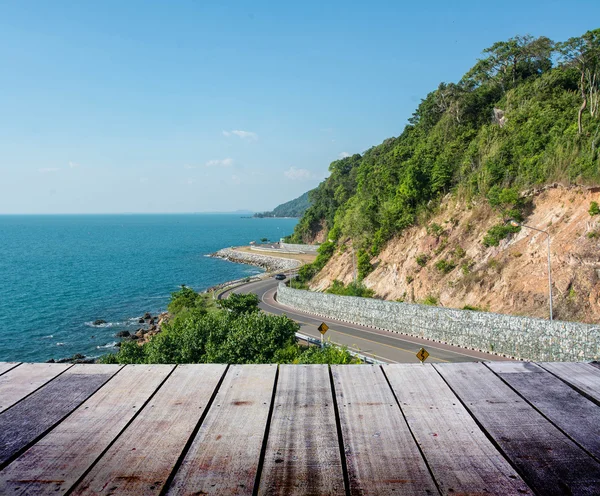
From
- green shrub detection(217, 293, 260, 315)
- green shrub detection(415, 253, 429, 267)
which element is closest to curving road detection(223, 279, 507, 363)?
green shrub detection(217, 293, 260, 315)

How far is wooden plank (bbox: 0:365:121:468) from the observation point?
302 cm

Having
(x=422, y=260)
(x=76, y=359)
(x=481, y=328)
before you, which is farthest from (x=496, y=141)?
(x=76, y=359)

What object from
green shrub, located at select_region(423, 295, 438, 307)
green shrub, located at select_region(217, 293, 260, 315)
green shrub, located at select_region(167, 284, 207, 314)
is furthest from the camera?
green shrub, located at select_region(167, 284, 207, 314)

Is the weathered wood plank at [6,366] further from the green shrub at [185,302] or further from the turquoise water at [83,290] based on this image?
the green shrub at [185,302]

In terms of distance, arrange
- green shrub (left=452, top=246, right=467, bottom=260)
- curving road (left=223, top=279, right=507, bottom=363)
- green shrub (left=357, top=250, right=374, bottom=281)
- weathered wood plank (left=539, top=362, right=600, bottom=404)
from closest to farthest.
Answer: weathered wood plank (left=539, top=362, right=600, bottom=404) < curving road (left=223, top=279, right=507, bottom=363) < green shrub (left=452, top=246, right=467, bottom=260) < green shrub (left=357, top=250, right=374, bottom=281)

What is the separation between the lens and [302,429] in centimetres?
306

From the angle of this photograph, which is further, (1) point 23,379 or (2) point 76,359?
(2) point 76,359

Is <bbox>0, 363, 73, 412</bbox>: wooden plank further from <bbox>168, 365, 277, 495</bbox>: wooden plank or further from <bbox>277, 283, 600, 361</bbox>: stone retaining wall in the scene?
<bbox>277, 283, 600, 361</bbox>: stone retaining wall

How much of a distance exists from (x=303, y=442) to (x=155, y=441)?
93 centimetres

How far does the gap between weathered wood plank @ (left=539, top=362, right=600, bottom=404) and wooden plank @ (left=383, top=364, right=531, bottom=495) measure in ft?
3.46

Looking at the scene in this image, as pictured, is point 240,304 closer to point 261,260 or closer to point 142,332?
point 142,332

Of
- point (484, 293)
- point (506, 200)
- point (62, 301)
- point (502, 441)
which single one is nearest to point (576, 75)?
point (506, 200)

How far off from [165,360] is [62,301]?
171 feet

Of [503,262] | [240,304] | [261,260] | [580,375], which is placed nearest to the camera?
[580,375]
